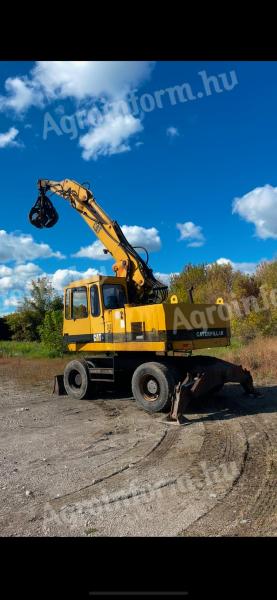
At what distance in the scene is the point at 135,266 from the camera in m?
10.6

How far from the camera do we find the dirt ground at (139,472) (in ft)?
12.7

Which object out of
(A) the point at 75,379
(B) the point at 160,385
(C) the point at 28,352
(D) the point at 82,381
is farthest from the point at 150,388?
(C) the point at 28,352

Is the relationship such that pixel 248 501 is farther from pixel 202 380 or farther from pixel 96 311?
pixel 96 311

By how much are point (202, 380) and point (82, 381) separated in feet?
12.2

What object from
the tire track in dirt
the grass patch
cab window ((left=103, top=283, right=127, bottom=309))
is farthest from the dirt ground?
the grass patch

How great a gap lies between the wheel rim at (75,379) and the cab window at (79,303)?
1.51 metres

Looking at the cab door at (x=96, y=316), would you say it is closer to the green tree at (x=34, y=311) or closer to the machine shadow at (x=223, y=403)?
the machine shadow at (x=223, y=403)

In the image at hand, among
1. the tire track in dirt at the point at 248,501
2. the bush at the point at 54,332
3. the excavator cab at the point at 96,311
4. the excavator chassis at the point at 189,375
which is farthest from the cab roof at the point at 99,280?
the bush at the point at 54,332

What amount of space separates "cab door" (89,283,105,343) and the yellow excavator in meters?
0.02

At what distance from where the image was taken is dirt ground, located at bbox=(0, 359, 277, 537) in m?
3.88
